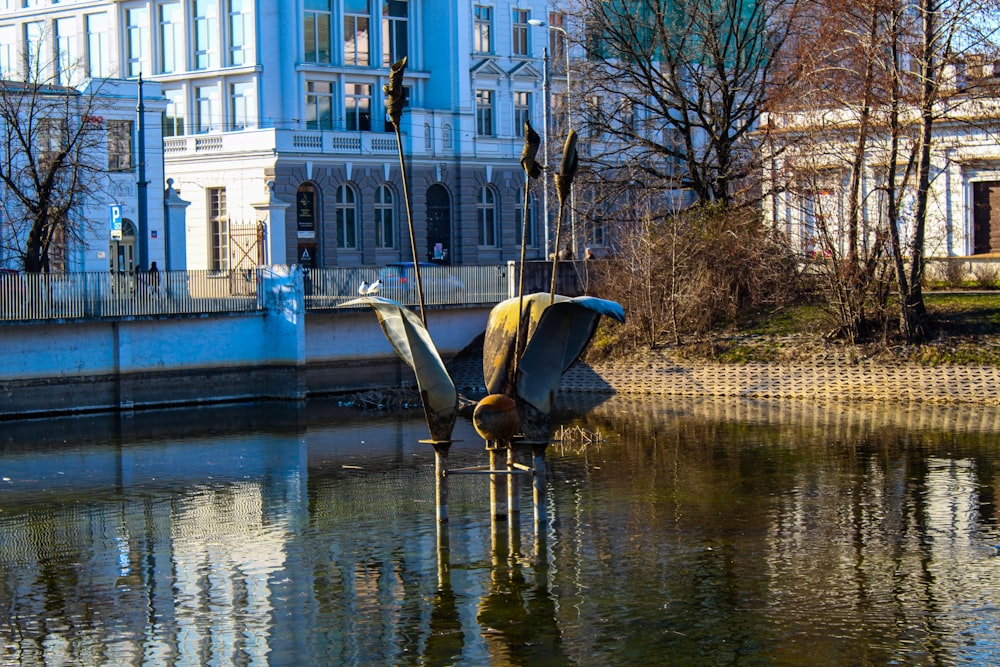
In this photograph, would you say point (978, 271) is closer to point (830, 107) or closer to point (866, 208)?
point (866, 208)

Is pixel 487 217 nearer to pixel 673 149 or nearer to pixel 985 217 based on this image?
pixel 673 149

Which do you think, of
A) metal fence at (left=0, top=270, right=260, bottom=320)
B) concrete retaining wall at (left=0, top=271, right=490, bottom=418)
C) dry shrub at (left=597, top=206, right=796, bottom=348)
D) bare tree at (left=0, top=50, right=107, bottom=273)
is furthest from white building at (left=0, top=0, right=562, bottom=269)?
dry shrub at (left=597, top=206, right=796, bottom=348)

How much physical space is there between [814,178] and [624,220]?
7.09 m

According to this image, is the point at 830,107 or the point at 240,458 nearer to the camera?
the point at 240,458

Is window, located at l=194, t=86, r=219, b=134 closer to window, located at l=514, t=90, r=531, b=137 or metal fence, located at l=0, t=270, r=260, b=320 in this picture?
window, located at l=514, t=90, r=531, b=137

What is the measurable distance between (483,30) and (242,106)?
40.4ft

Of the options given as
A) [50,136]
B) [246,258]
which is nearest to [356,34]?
[246,258]

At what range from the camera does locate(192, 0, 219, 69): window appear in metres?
62.1

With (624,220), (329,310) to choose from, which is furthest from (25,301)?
(624,220)

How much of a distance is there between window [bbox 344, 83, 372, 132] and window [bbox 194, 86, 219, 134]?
18.8ft

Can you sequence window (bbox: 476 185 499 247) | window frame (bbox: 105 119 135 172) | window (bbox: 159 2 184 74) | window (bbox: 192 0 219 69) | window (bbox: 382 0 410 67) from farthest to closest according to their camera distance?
window (bbox: 476 185 499 247) < window (bbox: 382 0 410 67) < window (bbox: 159 2 184 74) < window (bbox: 192 0 219 69) < window frame (bbox: 105 119 135 172)

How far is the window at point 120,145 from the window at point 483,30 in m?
22.1

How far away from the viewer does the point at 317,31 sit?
62375 mm

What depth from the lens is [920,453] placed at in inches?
990
